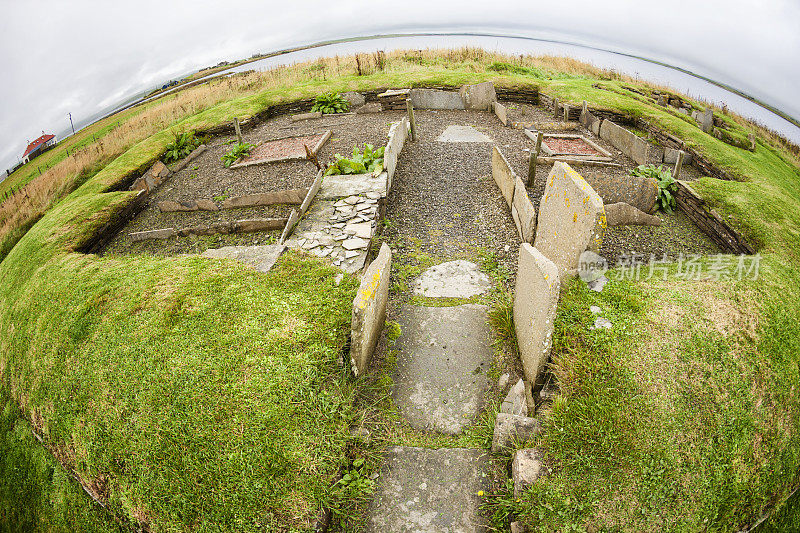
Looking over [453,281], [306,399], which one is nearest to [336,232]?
[453,281]

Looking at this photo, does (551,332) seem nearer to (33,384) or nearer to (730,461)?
(730,461)

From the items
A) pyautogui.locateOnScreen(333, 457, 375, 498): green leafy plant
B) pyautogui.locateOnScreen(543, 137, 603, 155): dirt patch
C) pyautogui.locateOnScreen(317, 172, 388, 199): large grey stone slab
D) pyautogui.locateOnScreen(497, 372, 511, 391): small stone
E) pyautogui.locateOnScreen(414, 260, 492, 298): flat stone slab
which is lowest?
pyautogui.locateOnScreen(333, 457, 375, 498): green leafy plant

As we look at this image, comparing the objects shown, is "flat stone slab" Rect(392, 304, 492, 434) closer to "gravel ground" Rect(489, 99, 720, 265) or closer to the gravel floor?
the gravel floor

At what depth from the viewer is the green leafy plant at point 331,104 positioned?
50.3 ft

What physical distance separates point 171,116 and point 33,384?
1548 centimetres

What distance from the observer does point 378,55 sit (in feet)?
68.9

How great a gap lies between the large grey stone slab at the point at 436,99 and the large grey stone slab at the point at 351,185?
7996 mm

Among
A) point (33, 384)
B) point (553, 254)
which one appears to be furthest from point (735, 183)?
point (33, 384)

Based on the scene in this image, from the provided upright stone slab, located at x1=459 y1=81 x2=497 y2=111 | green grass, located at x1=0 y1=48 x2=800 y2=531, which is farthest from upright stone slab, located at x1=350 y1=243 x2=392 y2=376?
upright stone slab, located at x1=459 y1=81 x2=497 y2=111

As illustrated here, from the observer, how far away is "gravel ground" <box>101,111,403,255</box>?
26.9 feet

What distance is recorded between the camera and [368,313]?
4625 mm

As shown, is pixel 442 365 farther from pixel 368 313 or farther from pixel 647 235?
pixel 647 235

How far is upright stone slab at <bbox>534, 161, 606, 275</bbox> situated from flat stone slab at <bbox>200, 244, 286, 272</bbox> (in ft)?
14.9

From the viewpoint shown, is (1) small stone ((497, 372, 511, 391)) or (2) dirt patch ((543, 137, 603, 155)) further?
(2) dirt patch ((543, 137, 603, 155))
